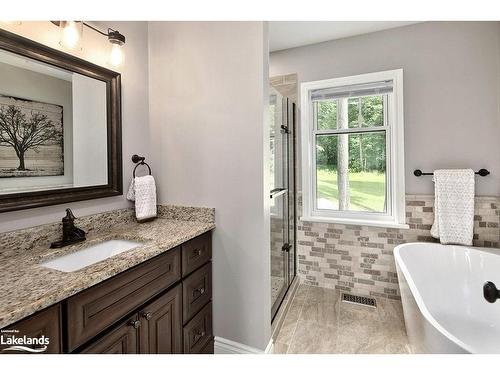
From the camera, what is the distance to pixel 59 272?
88 cm

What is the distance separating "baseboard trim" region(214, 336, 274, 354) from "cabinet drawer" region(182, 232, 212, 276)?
58 cm

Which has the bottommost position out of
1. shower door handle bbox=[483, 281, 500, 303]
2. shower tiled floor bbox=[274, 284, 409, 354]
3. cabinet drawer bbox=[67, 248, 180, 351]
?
shower tiled floor bbox=[274, 284, 409, 354]

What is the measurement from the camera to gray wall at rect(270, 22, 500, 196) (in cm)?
201

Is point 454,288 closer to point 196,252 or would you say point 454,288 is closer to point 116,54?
point 196,252

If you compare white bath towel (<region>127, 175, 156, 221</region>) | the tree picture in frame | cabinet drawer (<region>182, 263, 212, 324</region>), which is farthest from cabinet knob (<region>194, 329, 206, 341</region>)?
the tree picture in frame

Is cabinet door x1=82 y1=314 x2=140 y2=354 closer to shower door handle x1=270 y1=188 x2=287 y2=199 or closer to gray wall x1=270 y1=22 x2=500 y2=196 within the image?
shower door handle x1=270 y1=188 x2=287 y2=199

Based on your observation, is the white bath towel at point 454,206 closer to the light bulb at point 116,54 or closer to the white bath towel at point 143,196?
the white bath towel at point 143,196

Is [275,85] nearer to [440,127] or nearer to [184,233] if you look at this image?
[440,127]

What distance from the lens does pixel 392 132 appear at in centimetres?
234

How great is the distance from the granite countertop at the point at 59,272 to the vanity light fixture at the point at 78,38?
98 centimetres

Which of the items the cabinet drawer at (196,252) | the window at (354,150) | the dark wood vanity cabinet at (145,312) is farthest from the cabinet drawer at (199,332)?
the window at (354,150)

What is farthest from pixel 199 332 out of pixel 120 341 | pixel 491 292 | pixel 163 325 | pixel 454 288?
pixel 454 288

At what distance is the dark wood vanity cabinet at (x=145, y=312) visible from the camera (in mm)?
787

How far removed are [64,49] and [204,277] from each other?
1493 millimetres
